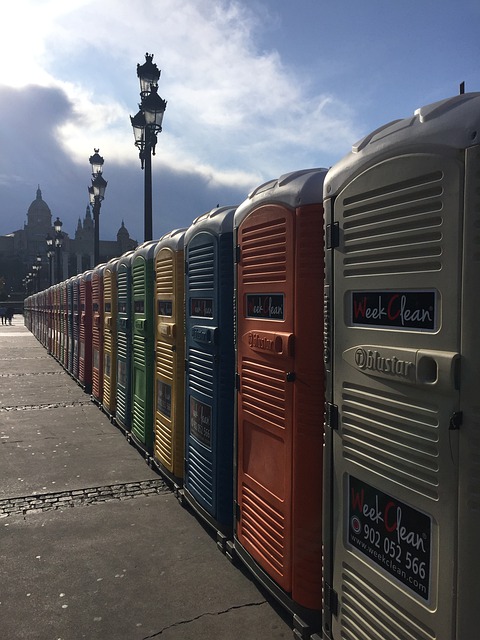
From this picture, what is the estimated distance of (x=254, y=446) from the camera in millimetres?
3934

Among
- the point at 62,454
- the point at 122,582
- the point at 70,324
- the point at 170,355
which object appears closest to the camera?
the point at 122,582

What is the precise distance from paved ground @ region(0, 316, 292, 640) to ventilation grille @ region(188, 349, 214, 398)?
130 cm

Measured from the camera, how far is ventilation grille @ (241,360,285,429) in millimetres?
3520

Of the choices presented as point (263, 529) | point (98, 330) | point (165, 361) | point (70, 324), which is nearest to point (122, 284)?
point (98, 330)

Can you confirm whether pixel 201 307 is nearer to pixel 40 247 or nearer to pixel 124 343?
pixel 124 343

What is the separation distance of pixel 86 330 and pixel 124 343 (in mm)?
4357

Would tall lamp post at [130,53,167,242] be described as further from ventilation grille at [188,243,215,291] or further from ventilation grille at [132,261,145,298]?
ventilation grille at [188,243,215,291]

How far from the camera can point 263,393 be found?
373cm

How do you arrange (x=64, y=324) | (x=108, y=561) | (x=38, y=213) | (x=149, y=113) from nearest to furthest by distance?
(x=108, y=561) → (x=149, y=113) → (x=64, y=324) → (x=38, y=213)

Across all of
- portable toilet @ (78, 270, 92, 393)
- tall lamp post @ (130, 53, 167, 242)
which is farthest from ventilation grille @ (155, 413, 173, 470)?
portable toilet @ (78, 270, 92, 393)

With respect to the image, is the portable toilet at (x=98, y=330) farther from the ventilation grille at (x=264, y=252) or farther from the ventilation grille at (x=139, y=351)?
the ventilation grille at (x=264, y=252)

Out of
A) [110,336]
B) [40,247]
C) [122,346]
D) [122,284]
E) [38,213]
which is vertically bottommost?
[122,346]

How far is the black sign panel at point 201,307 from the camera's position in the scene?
478cm

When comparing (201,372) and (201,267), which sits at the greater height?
(201,267)
